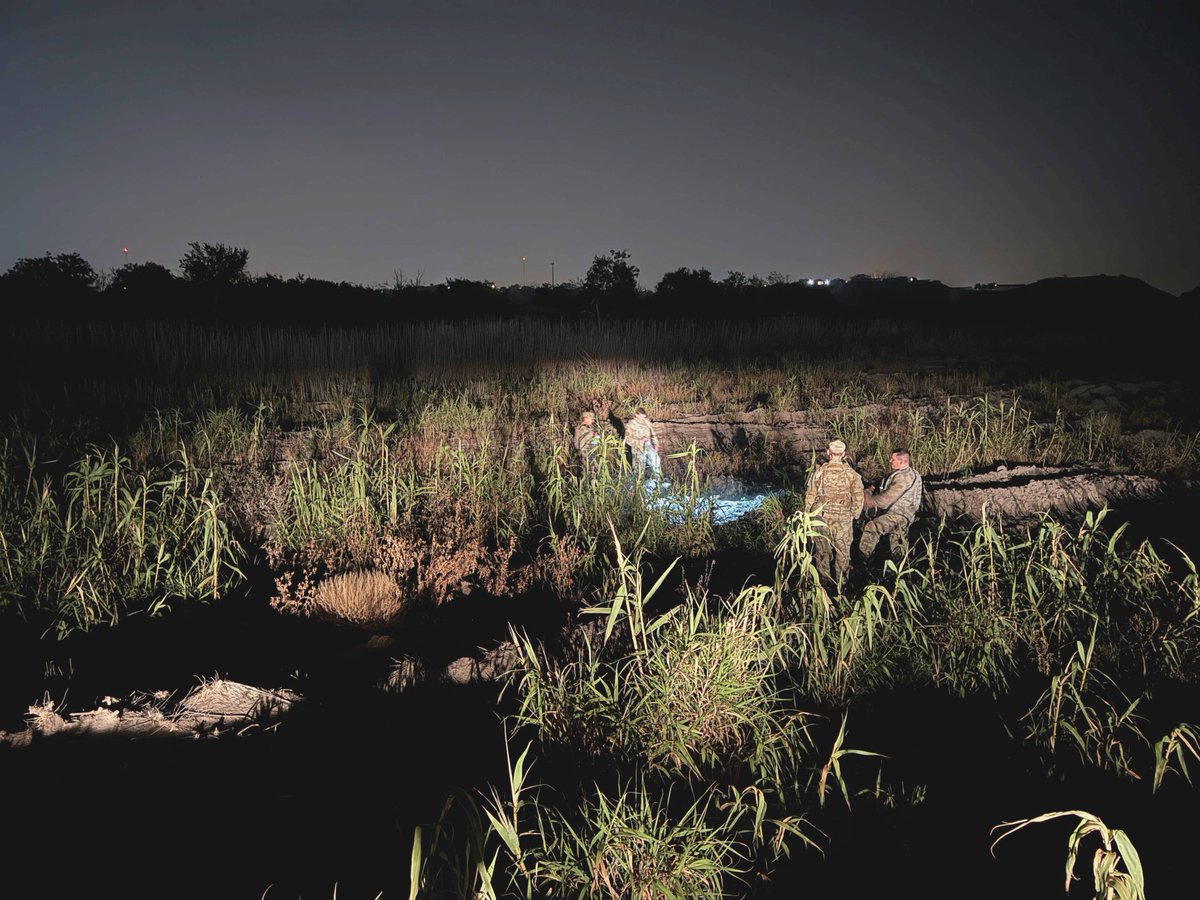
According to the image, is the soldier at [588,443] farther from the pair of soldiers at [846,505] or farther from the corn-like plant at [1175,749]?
the corn-like plant at [1175,749]

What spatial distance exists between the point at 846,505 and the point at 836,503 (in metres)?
0.08

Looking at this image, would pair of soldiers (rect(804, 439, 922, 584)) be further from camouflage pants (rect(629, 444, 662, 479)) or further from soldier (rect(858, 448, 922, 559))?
camouflage pants (rect(629, 444, 662, 479))

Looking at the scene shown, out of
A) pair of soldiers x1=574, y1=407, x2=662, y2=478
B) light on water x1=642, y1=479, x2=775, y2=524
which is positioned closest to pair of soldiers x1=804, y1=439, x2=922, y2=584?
light on water x1=642, y1=479, x2=775, y2=524

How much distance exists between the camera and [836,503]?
5.51 metres

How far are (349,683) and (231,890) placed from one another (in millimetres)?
1349

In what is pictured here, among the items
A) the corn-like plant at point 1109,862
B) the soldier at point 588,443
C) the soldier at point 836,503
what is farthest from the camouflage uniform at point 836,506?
the corn-like plant at point 1109,862

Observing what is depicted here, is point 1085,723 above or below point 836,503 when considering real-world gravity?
below

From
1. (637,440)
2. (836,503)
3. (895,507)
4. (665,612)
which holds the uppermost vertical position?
(637,440)

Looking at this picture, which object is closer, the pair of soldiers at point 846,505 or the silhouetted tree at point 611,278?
the pair of soldiers at point 846,505

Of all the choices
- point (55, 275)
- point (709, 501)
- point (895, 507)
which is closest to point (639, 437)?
point (709, 501)

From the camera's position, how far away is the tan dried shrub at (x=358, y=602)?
4.18 meters

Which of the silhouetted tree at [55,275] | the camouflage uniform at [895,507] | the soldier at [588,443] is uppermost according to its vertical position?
the silhouetted tree at [55,275]

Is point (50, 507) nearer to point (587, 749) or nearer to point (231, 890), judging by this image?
point (231, 890)

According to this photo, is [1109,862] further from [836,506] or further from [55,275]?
[55,275]
